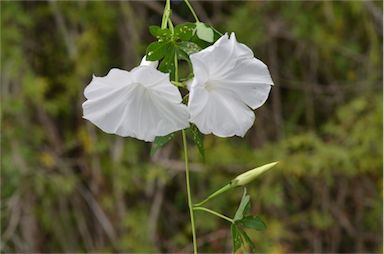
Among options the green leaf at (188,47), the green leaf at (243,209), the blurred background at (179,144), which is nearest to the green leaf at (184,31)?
the green leaf at (188,47)

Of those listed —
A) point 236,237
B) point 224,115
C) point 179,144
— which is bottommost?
point 179,144

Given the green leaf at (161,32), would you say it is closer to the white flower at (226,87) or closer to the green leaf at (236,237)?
the white flower at (226,87)

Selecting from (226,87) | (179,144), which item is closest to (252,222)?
(226,87)

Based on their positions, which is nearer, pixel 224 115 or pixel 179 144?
pixel 224 115

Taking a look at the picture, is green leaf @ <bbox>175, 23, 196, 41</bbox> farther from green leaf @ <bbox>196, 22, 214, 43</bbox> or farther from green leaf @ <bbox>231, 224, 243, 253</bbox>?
green leaf @ <bbox>231, 224, 243, 253</bbox>

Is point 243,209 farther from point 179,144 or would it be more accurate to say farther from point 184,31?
point 179,144

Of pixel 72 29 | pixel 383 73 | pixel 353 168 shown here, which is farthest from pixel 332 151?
pixel 72 29

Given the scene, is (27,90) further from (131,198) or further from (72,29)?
(131,198)
